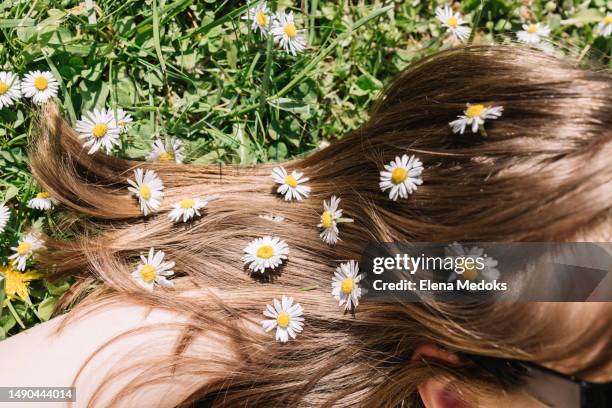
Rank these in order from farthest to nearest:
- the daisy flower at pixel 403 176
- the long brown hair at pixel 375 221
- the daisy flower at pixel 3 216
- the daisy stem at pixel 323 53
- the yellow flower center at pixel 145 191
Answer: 1. the daisy stem at pixel 323 53
2. the daisy flower at pixel 3 216
3. the yellow flower center at pixel 145 191
4. the daisy flower at pixel 403 176
5. the long brown hair at pixel 375 221

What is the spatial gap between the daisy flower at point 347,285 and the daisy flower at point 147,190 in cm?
45

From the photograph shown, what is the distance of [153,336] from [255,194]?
0.40m

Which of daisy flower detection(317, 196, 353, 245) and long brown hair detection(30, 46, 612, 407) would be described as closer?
long brown hair detection(30, 46, 612, 407)

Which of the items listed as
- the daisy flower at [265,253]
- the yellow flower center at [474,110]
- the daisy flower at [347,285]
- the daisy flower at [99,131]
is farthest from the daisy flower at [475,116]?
the daisy flower at [99,131]

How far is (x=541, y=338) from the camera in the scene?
1137 millimetres

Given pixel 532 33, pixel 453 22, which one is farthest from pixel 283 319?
pixel 532 33

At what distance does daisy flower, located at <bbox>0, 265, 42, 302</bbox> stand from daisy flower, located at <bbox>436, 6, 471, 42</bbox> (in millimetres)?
1322

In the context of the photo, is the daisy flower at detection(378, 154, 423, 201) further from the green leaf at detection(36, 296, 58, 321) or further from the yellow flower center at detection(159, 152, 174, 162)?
the green leaf at detection(36, 296, 58, 321)

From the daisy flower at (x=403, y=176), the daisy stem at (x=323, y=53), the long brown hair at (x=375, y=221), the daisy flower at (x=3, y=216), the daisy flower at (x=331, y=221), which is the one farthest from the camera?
the daisy stem at (x=323, y=53)

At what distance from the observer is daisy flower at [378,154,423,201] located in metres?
1.26

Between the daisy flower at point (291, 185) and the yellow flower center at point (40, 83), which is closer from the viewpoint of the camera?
the daisy flower at point (291, 185)

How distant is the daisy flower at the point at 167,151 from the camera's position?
160 cm

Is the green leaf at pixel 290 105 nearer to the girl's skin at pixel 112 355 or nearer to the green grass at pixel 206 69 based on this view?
the green grass at pixel 206 69

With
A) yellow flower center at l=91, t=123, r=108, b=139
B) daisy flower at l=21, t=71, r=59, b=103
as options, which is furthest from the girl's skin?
daisy flower at l=21, t=71, r=59, b=103
